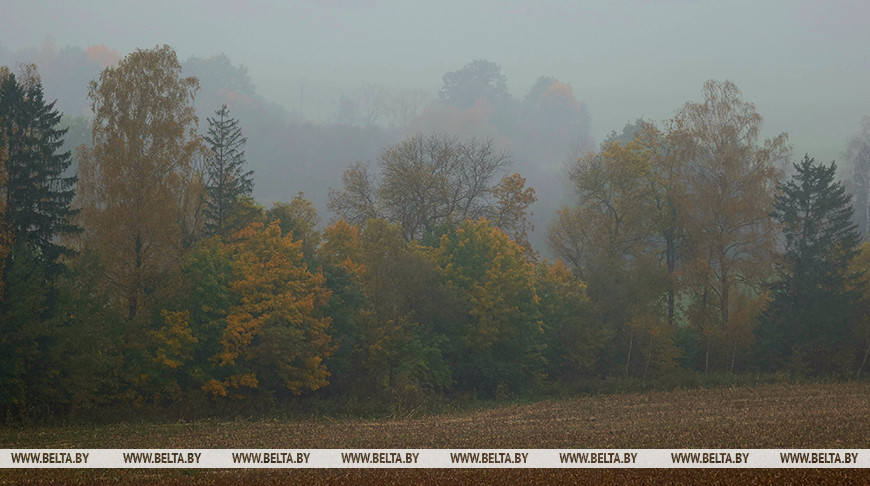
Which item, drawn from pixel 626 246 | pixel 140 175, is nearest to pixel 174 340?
pixel 140 175

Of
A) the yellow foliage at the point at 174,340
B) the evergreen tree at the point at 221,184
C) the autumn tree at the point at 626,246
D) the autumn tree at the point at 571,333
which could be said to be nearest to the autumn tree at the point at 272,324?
the yellow foliage at the point at 174,340

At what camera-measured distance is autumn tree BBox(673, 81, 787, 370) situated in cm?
5172

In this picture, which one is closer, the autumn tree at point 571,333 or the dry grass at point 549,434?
the dry grass at point 549,434

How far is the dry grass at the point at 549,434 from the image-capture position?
660 inches

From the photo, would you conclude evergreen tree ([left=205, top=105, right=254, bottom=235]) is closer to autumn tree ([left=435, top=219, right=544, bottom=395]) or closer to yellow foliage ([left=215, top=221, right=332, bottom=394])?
yellow foliage ([left=215, top=221, right=332, bottom=394])

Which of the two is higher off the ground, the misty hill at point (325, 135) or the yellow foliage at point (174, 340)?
the misty hill at point (325, 135)

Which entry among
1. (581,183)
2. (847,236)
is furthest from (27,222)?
(847,236)

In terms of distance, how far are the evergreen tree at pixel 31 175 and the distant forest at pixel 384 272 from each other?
10cm

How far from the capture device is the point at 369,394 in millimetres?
42406

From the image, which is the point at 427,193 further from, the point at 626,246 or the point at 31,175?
the point at 31,175

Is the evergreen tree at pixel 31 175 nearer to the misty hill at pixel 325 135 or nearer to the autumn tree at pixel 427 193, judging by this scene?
the autumn tree at pixel 427 193

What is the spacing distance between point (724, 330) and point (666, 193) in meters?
11.1

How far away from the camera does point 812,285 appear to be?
1971 inches

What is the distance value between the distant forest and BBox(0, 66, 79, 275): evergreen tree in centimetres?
10
